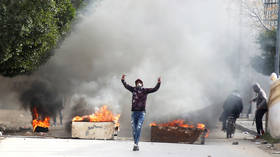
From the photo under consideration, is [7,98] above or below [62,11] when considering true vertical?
below

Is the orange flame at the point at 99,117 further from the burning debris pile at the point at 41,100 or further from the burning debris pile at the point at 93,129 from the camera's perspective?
the burning debris pile at the point at 41,100

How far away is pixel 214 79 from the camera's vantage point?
18.7m

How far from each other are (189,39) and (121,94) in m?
4.42

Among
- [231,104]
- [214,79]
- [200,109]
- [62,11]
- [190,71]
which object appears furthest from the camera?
[214,79]

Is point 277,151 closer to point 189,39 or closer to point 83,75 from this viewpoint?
point 189,39

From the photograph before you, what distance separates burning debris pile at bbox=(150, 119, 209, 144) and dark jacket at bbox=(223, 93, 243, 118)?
107 inches

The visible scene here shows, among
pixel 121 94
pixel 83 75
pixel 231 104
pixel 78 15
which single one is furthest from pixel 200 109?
pixel 78 15

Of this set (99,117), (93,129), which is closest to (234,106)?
(99,117)

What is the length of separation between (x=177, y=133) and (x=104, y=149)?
96.3 inches

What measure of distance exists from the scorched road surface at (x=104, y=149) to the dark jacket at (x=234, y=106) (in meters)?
2.61

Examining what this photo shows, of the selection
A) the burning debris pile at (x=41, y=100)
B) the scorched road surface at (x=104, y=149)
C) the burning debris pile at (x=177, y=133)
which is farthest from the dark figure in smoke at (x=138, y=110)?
the burning debris pile at (x=41, y=100)

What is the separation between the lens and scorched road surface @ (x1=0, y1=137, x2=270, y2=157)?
27.9 ft

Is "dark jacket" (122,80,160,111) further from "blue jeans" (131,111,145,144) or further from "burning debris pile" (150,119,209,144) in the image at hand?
"burning debris pile" (150,119,209,144)

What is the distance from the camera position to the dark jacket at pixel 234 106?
13.6 meters
